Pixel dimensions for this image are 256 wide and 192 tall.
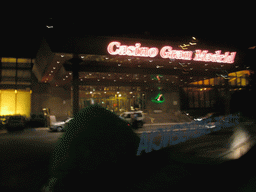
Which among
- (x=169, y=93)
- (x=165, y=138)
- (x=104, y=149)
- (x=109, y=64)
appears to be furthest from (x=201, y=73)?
(x=104, y=149)

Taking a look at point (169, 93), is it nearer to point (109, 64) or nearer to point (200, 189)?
point (109, 64)

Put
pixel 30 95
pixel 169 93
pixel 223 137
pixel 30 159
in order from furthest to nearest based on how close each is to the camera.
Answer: pixel 169 93 < pixel 30 95 < pixel 30 159 < pixel 223 137

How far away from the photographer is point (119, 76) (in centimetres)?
2650

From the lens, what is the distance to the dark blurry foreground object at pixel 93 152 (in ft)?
9.00

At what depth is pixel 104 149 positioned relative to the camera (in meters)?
2.83

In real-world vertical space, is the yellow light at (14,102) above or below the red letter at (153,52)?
below

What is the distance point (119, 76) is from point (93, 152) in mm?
24009

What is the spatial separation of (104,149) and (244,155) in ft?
10.1

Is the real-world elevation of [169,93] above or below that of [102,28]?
below

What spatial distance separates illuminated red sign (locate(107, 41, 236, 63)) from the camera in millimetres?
16750

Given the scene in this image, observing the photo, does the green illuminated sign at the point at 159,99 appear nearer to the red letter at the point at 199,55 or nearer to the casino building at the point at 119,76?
the casino building at the point at 119,76

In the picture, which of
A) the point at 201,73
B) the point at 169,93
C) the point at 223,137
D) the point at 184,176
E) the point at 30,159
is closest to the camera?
the point at 184,176

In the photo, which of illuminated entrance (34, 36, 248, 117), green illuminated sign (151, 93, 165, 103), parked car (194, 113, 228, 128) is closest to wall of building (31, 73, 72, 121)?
illuminated entrance (34, 36, 248, 117)

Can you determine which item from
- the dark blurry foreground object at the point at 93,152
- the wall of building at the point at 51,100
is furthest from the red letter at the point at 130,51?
the wall of building at the point at 51,100
